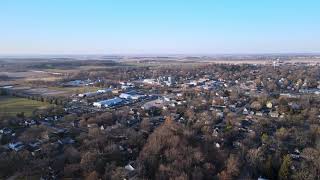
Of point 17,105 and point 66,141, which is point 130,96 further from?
point 66,141

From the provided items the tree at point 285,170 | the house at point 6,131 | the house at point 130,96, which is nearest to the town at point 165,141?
the tree at point 285,170

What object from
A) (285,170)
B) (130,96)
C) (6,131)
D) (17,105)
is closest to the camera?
(285,170)

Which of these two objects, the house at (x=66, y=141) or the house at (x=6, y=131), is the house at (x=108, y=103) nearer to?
the house at (x=6, y=131)

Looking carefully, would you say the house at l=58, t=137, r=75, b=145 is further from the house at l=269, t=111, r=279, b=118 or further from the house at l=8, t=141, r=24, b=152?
the house at l=269, t=111, r=279, b=118

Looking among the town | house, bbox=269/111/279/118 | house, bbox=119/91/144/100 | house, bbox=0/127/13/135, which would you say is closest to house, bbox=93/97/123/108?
the town

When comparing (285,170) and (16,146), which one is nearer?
(285,170)

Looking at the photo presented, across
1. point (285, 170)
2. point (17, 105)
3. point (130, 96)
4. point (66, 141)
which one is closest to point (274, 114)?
point (285, 170)

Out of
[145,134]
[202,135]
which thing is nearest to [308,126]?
[202,135]

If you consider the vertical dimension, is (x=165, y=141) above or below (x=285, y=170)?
above

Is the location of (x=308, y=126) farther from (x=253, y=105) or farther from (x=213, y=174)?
(x=213, y=174)
